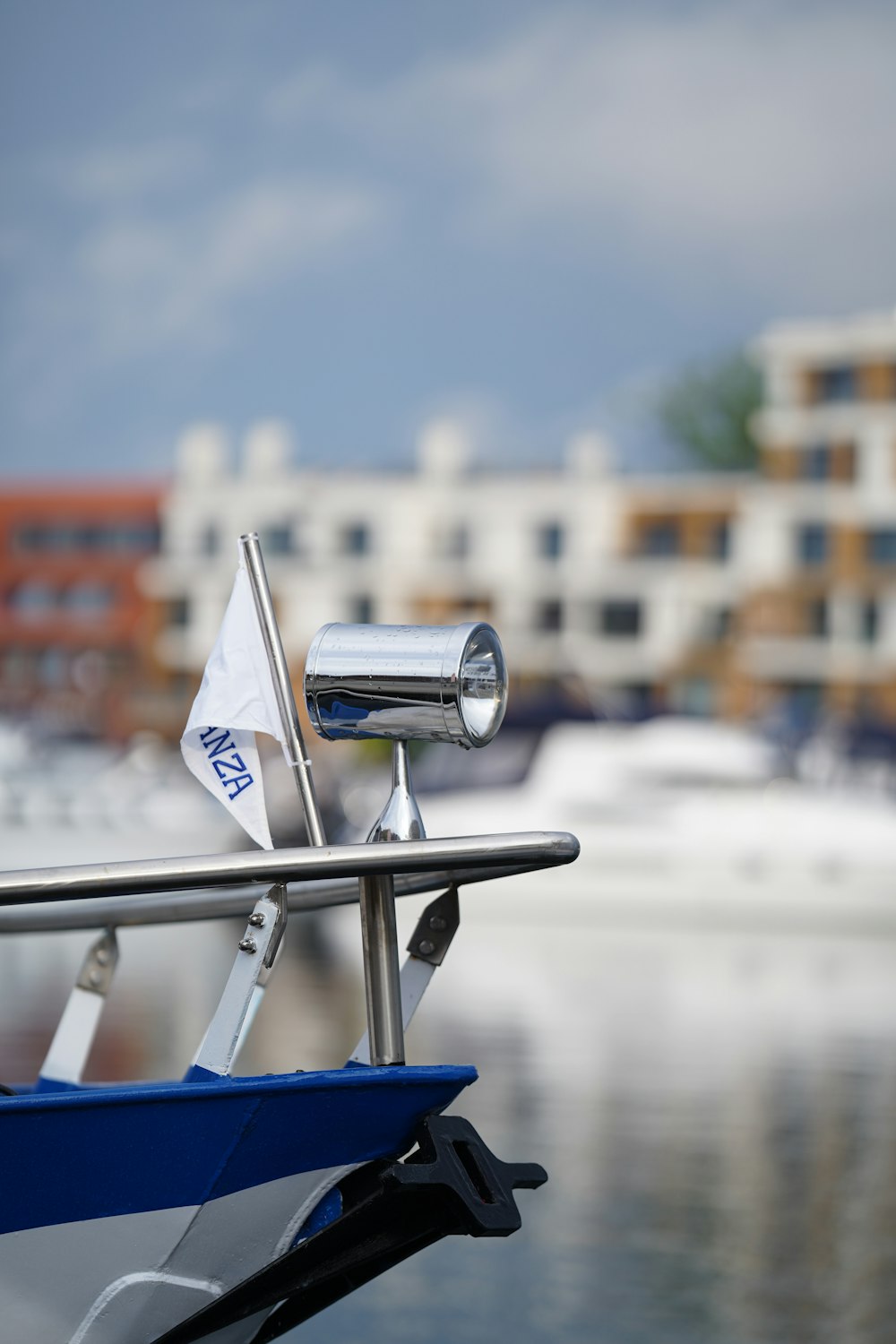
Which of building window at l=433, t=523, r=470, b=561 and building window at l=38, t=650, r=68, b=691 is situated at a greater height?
building window at l=433, t=523, r=470, b=561

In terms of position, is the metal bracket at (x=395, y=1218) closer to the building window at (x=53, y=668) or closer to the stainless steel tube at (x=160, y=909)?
the stainless steel tube at (x=160, y=909)

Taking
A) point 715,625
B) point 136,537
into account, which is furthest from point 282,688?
point 136,537

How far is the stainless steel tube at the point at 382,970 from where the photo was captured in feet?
9.11

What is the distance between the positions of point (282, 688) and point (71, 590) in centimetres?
6930

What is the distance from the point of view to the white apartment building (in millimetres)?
57219

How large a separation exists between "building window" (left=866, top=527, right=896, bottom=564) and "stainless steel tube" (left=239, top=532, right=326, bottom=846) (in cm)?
5544

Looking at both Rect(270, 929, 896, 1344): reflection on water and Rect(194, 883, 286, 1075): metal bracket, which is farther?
Rect(270, 929, 896, 1344): reflection on water

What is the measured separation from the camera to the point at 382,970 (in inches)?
109

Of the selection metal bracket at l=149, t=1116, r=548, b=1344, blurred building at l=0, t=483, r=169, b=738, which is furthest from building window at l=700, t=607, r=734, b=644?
metal bracket at l=149, t=1116, r=548, b=1344

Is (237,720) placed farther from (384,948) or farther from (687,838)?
(687,838)

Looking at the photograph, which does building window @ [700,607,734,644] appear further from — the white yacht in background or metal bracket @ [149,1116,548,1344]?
metal bracket @ [149,1116,548,1344]

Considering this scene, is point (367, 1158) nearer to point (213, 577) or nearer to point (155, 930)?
point (155, 930)

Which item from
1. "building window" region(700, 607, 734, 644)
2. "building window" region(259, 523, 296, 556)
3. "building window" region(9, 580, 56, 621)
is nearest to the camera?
"building window" region(700, 607, 734, 644)

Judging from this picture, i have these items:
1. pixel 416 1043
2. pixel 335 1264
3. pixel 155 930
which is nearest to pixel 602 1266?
pixel 335 1264
